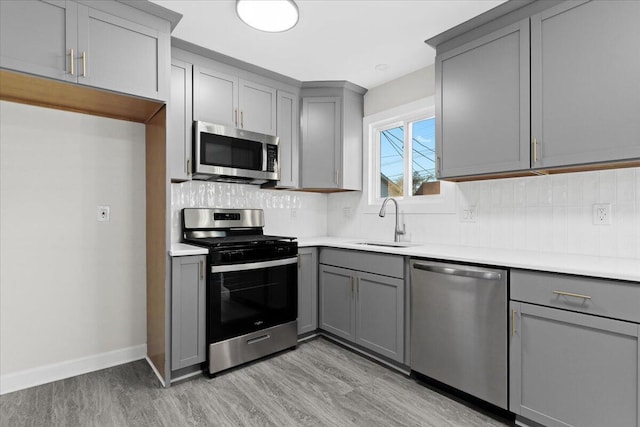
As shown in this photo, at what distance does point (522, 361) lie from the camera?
1.75 m

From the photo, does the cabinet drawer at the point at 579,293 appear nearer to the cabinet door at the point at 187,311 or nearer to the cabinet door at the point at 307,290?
the cabinet door at the point at 307,290

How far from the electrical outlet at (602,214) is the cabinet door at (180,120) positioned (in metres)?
2.75

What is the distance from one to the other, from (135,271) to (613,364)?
301 centimetres

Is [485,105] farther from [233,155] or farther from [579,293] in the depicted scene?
[233,155]

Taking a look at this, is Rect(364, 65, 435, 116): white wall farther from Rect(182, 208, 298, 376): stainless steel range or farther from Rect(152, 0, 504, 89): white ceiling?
Rect(182, 208, 298, 376): stainless steel range

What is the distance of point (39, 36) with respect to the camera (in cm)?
175

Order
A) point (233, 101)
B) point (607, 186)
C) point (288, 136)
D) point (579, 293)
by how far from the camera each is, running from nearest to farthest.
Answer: point (579, 293)
point (607, 186)
point (233, 101)
point (288, 136)

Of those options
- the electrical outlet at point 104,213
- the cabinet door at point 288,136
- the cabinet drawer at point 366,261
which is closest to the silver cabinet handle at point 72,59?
the electrical outlet at point 104,213

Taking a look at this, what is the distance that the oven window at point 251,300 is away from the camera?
2.35 meters

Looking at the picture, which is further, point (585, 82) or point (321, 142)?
point (321, 142)

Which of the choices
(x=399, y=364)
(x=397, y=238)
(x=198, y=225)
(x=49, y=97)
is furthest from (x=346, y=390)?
(x=49, y=97)

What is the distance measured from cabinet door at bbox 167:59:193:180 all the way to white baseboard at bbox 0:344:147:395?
1423 mm

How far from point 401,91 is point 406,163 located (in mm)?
666

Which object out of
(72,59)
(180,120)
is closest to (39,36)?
(72,59)
